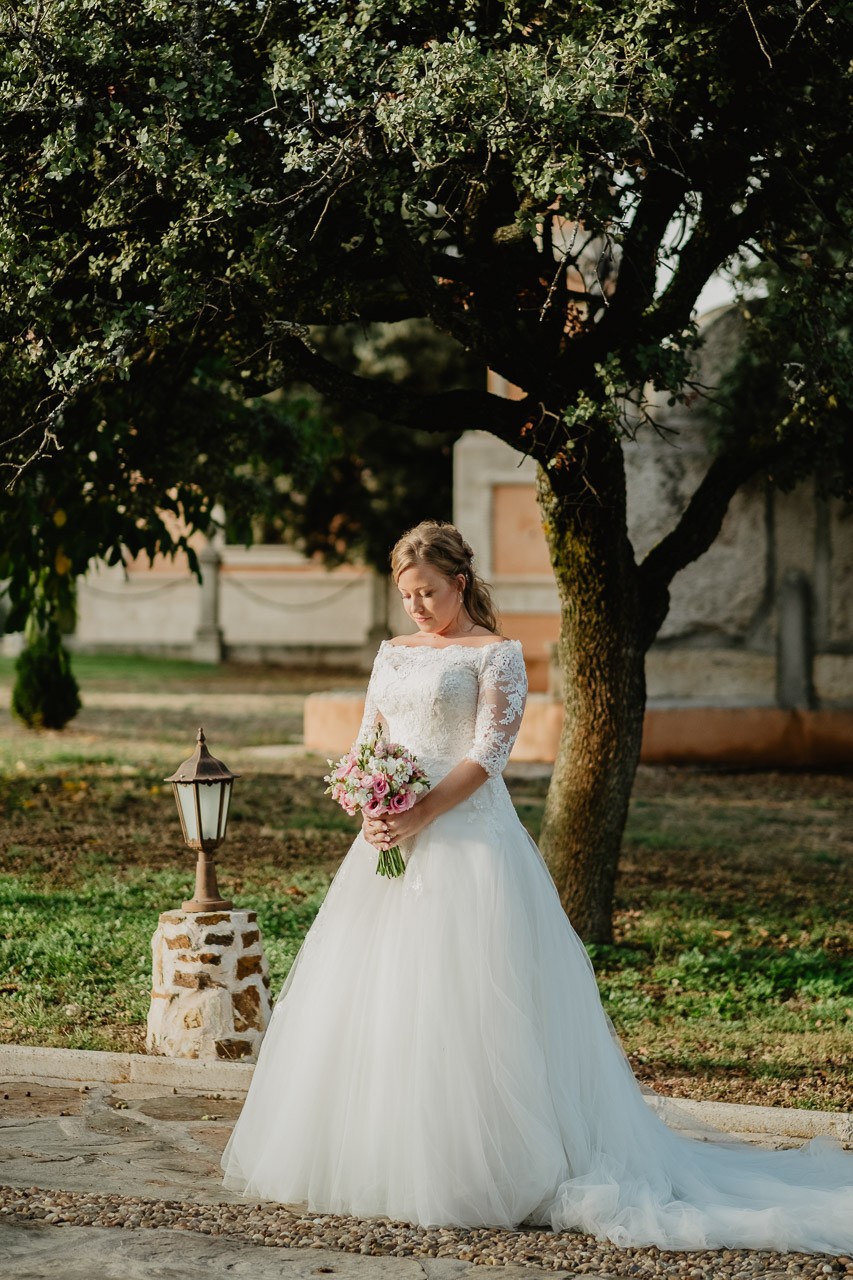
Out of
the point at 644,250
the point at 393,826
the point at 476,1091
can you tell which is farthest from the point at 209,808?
the point at 644,250

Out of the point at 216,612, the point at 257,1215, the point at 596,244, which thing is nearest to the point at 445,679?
the point at 257,1215

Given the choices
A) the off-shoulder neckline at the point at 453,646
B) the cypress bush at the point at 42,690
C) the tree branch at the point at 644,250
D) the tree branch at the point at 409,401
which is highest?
the tree branch at the point at 644,250

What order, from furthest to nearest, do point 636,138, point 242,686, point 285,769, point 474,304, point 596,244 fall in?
point 242,686 < point 285,769 < point 596,244 < point 474,304 < point 636,138

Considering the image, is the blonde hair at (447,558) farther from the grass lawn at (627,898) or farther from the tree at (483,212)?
the grass lawn at (627,898)

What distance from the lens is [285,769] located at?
14.6 metres

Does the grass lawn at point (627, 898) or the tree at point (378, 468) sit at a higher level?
the tree at point (378, 468)

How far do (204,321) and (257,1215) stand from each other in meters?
4.54

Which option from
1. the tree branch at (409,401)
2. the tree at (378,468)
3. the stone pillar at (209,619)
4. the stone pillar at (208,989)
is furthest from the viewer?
the stone pillar at (209,619)

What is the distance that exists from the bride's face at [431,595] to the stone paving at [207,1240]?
1.94 meters

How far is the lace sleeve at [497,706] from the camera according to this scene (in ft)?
16.6

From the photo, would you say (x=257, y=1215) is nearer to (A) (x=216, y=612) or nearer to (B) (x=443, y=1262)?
(B) (x=443, y=1262)

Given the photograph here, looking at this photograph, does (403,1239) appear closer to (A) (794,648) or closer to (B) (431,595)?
(B) (431,595)

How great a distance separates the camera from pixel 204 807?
6418 millimetres

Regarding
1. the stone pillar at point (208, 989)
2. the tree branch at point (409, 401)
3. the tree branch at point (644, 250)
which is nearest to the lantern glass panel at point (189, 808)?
the stone pillar at point (208, 989)
